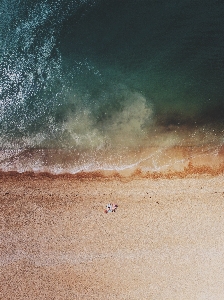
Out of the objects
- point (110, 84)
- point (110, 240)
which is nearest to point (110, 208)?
point (110, 240)

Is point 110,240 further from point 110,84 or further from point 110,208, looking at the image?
point 110,84

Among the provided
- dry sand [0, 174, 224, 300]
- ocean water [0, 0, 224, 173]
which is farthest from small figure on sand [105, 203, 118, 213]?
ocean water [0, 0, 224, 173]

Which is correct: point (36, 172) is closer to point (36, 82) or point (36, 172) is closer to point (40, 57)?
point (36, 82)

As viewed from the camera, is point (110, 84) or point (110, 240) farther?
point (110, 84)

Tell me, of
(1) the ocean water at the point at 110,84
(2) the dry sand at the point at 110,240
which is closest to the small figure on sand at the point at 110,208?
(2) the dry sand at the point at 110,240

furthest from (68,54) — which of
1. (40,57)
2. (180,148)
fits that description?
(180,148)
